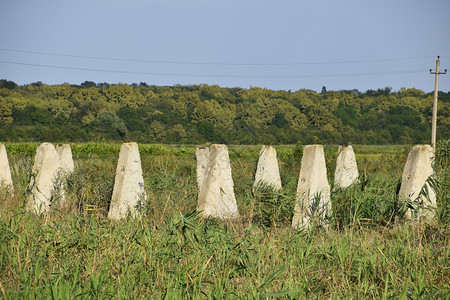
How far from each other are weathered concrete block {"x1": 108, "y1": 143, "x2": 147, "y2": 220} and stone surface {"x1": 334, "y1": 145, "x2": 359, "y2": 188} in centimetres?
383

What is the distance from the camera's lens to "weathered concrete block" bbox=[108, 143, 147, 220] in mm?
6953

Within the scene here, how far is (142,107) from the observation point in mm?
52156

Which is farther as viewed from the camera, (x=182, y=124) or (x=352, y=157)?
(x=182, y=124)

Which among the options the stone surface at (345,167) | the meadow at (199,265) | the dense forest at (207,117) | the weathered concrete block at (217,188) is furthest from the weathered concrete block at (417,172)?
the dense forest at (207,117)

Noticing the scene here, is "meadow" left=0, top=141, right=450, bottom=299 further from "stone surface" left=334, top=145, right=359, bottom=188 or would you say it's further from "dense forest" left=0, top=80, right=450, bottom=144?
"dense forest" left=0, top=80, right=450, bottom=144

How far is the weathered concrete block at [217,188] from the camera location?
274 inches

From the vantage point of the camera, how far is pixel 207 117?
50625 mm

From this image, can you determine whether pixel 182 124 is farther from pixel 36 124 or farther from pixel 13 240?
pixel 13 240

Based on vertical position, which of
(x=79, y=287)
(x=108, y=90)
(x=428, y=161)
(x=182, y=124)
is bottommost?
(x=79, y=287)

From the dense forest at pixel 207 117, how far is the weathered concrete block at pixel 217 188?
29.8 metres

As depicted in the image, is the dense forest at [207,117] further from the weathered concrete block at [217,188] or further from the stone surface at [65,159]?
the weathered concrete block at [217,188]

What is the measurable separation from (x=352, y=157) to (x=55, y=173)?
5.50 meters

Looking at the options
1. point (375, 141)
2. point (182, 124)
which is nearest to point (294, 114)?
point (375, 141)

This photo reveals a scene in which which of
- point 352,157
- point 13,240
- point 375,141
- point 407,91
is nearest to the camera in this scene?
point 13,240
